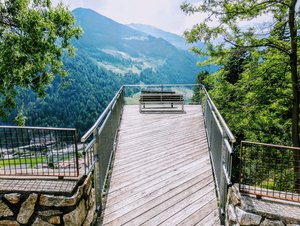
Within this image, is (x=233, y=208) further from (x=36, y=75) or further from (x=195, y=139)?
(x=36, y=75)

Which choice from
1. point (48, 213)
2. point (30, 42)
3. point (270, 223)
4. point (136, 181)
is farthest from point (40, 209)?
point (30, 42)

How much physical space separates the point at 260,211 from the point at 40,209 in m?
3.21

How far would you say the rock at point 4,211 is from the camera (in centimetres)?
409

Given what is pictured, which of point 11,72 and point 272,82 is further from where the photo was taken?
point 272,82

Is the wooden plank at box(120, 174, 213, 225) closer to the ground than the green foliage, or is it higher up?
closer to the ground

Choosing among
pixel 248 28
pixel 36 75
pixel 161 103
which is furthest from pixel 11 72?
pixel 248 28

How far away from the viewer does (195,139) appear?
26.2 feet

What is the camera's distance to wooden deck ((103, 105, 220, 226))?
457cm

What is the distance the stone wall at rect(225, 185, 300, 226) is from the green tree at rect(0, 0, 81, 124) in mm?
8961

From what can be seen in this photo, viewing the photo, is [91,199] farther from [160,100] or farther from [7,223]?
[160,100]

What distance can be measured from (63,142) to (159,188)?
2.12m

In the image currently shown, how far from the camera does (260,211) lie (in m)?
3.67

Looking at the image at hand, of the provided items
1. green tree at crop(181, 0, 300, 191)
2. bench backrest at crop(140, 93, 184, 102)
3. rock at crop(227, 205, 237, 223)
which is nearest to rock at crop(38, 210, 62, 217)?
rock at crop(227, 205, 237, 223)

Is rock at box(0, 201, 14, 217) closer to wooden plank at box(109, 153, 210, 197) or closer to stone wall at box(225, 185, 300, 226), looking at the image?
wooden plank at box(109, 153, 210, 197)
